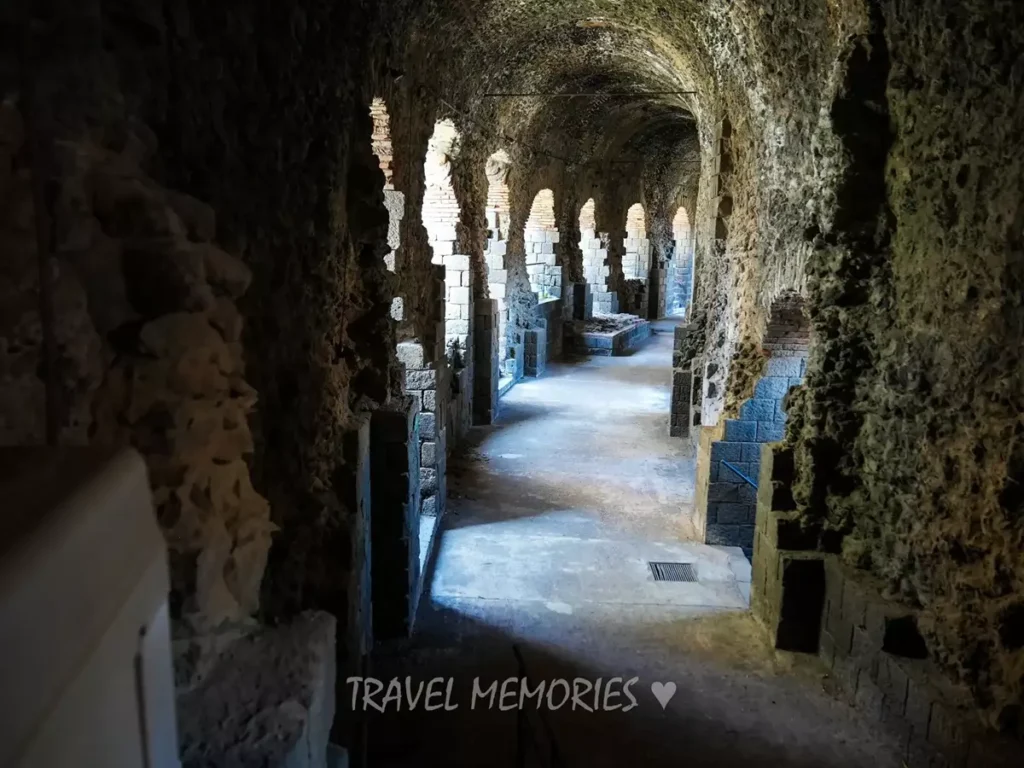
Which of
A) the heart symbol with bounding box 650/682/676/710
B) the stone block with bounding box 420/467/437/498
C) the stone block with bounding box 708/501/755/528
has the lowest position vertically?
the heart symbol with bounding box 650/682/676/710

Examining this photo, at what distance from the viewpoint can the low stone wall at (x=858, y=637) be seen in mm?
3295

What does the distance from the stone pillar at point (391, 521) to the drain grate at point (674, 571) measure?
6.44 feet

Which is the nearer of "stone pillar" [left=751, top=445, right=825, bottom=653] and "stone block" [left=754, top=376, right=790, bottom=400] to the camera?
"stone pillar" [left=751, top=445, right=825, bottom=653]

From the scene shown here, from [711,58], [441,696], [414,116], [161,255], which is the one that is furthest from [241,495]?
[711,58]

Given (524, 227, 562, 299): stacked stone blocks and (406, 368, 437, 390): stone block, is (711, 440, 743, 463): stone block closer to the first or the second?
(406, 368, 437, 390): stone block

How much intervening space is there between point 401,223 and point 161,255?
16.1 ft

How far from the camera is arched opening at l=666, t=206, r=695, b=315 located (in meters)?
25.0

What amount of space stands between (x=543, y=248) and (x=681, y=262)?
11714 millimetres

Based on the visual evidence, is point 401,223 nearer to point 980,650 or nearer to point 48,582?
point 980,650

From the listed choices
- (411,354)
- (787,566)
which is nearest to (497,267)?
(411,354)

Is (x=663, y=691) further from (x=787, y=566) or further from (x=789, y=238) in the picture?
(x=789, y=238)

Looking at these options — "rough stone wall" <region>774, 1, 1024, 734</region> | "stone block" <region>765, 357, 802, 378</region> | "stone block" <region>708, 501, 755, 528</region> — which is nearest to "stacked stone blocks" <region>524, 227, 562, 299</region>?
"stone block" <region>765, 357, 802, 378</region>

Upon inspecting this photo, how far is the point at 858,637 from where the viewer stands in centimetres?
407

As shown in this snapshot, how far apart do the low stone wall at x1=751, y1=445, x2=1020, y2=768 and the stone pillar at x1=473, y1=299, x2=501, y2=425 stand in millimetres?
5161
